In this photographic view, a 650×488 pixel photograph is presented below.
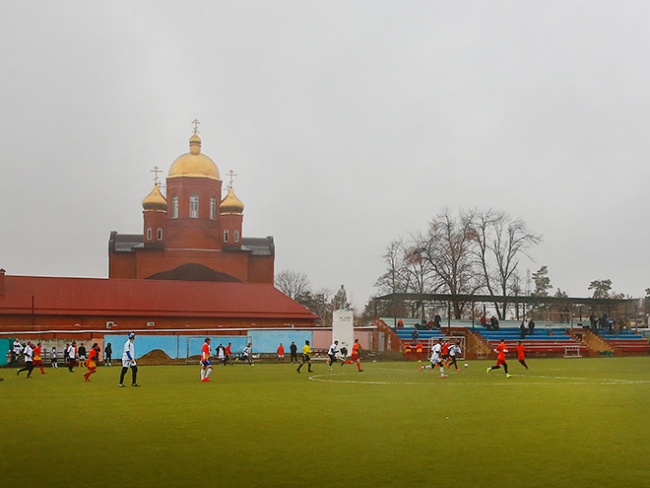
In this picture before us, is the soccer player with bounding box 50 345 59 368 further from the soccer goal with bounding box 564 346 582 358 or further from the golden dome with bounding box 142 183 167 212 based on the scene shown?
the golden dome with bounding box 142 183 167 212

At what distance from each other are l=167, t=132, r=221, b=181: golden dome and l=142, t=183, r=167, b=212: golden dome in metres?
2.65

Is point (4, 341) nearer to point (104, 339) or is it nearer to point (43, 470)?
point (104, 339)

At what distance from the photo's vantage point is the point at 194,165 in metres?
92.2

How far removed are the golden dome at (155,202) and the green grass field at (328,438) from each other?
6561cm

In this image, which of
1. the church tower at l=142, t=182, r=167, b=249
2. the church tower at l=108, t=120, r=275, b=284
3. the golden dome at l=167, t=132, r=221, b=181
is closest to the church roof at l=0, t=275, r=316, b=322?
the church tower at l=108, t=120, r=275, b=284

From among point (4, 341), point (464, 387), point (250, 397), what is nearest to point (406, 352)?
point (4, 341)

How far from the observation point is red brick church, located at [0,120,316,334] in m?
68.6

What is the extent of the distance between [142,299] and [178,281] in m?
5.00

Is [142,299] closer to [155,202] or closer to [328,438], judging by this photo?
[155,202]

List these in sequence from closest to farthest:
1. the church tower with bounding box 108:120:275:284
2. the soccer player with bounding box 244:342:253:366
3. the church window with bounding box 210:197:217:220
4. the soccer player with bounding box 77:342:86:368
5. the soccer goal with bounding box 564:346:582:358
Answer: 1. the soccer player with bounding box 77:342:86:368
2. the soccer player with bounding box 244:342:253:366
3. the soccer goal with bounding box 564:346:582:358
4. the church tower with bounding box 108:120:275:284
5. the church window with bounding box 210:197:217:220

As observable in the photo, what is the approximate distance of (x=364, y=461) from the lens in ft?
41.1

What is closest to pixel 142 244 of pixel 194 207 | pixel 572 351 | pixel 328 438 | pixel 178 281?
pixel 194 207

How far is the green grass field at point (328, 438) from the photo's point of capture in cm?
1146

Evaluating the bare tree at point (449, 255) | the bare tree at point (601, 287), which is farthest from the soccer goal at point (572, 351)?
the bare tree at point (601, 287)
